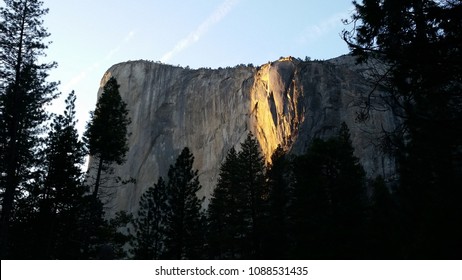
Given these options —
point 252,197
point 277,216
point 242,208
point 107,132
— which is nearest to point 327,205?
point 277,216

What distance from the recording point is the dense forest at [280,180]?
905 cm

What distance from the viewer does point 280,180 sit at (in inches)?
1359

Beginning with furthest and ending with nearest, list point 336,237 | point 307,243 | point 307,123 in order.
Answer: point 307,123, point 307,243, point 336,237

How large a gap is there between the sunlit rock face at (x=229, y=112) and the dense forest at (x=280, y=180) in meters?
20.2

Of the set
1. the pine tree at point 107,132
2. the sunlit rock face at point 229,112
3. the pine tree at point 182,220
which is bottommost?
the pine tree at point 182,220

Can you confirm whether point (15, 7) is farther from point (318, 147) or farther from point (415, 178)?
point (415, 178)

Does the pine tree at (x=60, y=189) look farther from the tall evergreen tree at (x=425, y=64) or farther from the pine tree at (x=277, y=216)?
the tall evergreen tree at (x=425, y=64)

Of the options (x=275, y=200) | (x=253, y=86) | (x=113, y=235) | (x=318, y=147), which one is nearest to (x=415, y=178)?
(x=318, y=147)

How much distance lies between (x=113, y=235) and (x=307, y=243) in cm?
1576

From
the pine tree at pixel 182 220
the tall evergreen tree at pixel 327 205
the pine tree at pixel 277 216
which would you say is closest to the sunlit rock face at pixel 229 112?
the pine tree at pixel 277 216

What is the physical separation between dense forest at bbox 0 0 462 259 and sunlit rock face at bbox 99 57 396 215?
20172 millimetres

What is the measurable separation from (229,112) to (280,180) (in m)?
34.3

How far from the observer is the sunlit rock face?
53625 millimetres

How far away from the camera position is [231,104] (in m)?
68.1
